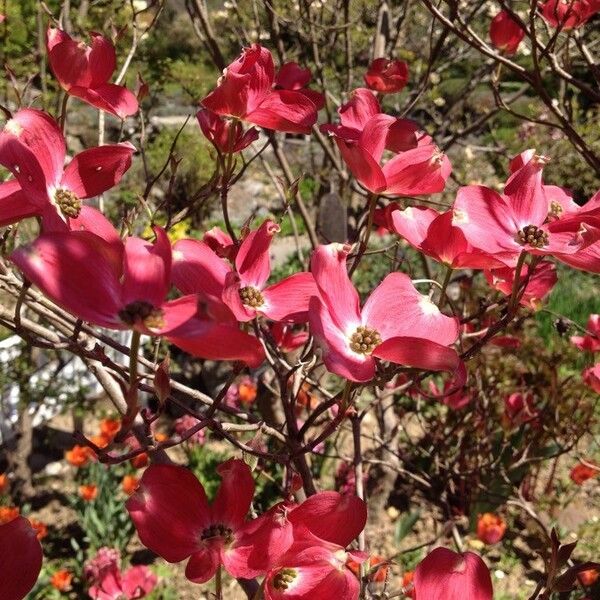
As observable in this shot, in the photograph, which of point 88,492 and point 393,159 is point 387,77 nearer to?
point 393,159

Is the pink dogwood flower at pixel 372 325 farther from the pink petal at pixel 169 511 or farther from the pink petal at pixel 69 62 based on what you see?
the pink petal at pixel 69 62

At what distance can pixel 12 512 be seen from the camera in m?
2.38

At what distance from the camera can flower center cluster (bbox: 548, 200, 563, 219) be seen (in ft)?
2.56

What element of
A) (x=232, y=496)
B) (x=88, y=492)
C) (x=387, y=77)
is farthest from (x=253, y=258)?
(x=88, y=492)

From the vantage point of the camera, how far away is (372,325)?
0.71m

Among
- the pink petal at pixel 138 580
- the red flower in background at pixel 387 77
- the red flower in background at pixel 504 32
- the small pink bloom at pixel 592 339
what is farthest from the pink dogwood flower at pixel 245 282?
the pink petal at pixel 138 580

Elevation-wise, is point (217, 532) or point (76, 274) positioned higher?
point (76, 274)

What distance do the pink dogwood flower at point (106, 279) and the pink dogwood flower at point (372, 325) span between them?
5.9 inches

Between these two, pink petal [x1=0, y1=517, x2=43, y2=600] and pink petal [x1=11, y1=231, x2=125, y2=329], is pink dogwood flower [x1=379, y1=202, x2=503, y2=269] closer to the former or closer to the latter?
pink petal [x1=11, y1=231, x2=125, y2=329]

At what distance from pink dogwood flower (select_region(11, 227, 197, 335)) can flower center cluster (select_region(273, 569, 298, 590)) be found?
29 centimetres

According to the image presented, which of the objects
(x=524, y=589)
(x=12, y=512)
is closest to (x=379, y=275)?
(x=524, y=589)

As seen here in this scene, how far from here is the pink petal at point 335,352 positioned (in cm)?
59

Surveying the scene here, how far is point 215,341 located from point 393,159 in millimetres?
372

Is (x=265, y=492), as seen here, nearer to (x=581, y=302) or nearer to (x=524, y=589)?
(x=524, y=589)
